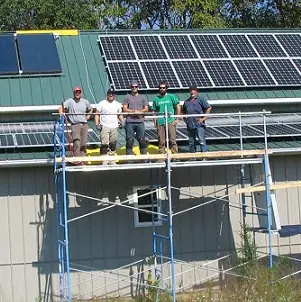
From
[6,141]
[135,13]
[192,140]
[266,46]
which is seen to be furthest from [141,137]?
[135,13]

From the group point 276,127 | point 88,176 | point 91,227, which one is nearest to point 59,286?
point 91,227

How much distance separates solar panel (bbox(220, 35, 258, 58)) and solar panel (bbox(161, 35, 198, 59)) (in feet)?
3.19

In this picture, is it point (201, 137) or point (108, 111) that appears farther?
point (201, 137)

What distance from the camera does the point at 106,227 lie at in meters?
15.1

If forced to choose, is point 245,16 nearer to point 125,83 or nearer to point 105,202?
point 125,83

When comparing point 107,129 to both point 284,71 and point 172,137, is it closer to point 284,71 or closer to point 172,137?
point 172,137

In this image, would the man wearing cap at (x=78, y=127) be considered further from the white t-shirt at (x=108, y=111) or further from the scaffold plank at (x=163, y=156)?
the scaffold plank at (x=163, y=156)

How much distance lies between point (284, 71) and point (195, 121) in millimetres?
4728

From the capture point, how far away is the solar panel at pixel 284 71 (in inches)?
707


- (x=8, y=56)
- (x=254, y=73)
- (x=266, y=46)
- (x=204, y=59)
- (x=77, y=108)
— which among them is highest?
(x=266, y=46)

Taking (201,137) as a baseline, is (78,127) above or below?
above

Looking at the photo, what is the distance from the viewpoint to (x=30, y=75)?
17.4 metres

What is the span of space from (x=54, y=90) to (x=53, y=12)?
618 inches

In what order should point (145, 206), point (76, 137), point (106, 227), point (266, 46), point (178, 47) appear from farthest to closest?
point (266, 46) → point (178, 47) → point (145, 206) → point (106, 227) → point (76, 137)
